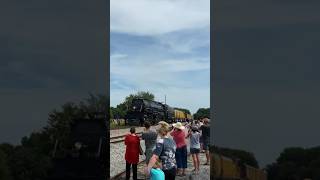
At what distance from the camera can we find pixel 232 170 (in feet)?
53.5

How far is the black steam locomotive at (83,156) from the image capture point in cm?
1583

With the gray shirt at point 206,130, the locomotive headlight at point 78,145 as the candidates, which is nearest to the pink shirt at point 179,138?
the gray shirt at point 206,130

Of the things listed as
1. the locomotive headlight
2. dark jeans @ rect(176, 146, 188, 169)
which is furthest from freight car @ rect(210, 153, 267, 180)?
the locomotive headlight

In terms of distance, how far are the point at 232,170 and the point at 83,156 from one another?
413 cm

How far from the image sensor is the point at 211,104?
49.7 ft

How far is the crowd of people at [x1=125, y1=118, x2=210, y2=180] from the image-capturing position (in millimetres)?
8688

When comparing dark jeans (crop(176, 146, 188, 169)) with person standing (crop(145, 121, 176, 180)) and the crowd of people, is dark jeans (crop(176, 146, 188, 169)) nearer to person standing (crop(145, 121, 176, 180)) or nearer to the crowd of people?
the crowd of people

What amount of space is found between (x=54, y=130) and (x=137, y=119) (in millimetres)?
30359

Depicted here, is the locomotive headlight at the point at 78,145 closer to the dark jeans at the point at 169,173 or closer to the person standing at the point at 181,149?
the person standing at the point at 181,149

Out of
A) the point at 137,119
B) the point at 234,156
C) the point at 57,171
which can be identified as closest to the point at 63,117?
the point at 57,171

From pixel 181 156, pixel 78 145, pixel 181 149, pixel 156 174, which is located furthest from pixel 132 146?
pixel 156 174

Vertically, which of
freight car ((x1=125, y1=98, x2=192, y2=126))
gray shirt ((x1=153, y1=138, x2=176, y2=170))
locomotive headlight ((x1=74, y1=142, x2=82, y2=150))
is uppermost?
freight car ((x1=125, y1=98, x2=192, y2=126))

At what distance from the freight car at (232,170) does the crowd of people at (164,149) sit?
2.51ft

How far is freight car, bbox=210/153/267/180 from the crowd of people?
764mm
